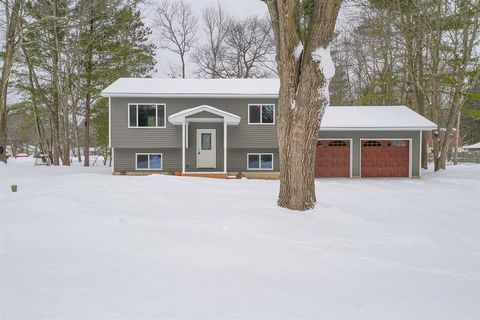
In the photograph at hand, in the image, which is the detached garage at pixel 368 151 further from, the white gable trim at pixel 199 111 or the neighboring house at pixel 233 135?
the white gable trim at pixel 199 111

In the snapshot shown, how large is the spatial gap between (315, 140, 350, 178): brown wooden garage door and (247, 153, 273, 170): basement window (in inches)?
97.7

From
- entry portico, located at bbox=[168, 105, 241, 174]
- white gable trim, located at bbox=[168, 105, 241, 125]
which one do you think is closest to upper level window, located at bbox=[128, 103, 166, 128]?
entry portico, located at bbox=[168, 105, 241, 174]

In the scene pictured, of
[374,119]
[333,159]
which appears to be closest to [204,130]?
A: [333,159]

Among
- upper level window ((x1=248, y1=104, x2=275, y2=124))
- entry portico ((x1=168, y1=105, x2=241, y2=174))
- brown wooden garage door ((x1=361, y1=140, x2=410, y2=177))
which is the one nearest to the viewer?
entry portico ((x1=168, y1=105, x2=241, y2=174))

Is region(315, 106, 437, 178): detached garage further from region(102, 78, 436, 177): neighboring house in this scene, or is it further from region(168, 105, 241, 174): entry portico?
region(168, 105, 241, 174): entry portico

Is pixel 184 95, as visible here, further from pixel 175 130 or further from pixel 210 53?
pixel 210 53

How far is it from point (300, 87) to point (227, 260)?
13.3ft

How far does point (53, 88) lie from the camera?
25375mm

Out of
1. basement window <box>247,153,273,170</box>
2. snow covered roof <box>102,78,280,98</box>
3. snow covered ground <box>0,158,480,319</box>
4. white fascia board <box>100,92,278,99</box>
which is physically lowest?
snow covered ground <box>0,158,480,319</box>

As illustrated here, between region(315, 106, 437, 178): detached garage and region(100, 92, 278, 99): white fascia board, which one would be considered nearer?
region(100, 92, 278, 99): white fascia board

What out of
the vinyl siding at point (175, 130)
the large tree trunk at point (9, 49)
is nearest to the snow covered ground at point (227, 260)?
the vinyl siding at point (175, 130)

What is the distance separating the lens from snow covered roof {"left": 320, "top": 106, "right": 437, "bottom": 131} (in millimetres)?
17938

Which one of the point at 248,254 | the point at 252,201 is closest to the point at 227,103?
the point at 252,201

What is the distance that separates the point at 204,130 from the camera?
1847cm
